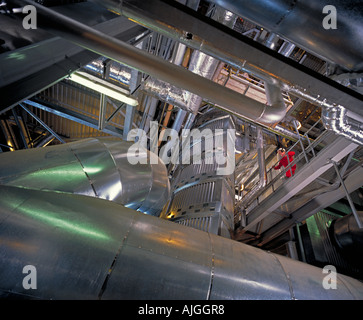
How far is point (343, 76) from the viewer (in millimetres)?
1980

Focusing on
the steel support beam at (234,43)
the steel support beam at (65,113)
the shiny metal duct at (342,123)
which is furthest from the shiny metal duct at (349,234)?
the steel support beam at (65,113)

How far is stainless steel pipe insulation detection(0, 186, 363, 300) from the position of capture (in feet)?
5.17

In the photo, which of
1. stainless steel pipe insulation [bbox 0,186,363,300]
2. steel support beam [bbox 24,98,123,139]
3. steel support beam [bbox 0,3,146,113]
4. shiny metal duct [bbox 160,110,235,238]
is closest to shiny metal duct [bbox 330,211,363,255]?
shiny metal duct [bbox 160,110,235,238]

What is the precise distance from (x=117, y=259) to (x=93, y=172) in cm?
125

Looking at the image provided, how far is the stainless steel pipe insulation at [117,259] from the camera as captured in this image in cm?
158

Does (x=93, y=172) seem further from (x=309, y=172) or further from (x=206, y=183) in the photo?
(x=309, y=172)

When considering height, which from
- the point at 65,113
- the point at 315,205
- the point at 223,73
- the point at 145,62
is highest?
the point at 145,62

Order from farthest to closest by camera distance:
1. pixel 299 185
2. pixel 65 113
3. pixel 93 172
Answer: pixel 65 113 < pixel 299 185 < pixel 93 172

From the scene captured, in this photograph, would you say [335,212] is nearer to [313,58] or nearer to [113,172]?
[313,58]

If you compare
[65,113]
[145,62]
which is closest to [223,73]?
[145,62]

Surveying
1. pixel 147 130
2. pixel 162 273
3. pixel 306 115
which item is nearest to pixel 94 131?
pixel 147 130

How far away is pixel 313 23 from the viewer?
1.60 metres

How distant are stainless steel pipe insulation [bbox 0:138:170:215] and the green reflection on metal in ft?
1.46

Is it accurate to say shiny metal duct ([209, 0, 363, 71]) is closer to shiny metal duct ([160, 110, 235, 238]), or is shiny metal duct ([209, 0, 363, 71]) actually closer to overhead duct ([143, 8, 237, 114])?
overhead duct ([143, 8, 237, 114])
